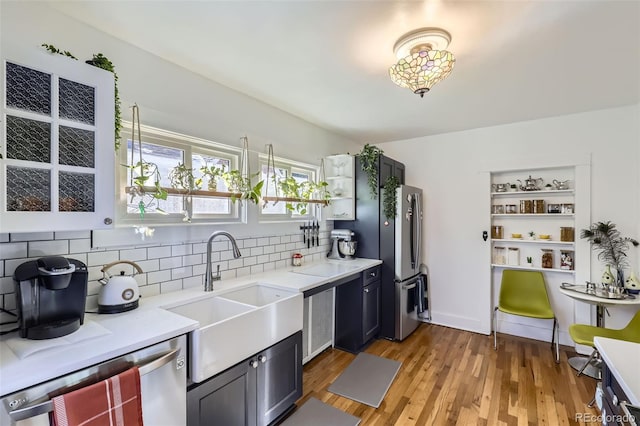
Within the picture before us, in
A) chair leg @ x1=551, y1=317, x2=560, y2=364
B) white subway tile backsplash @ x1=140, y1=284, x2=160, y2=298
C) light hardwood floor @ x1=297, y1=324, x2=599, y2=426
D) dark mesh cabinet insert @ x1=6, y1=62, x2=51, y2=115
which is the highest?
dark mesh cabinet insert @ x1=6, y1=62, x2=51, y2=115

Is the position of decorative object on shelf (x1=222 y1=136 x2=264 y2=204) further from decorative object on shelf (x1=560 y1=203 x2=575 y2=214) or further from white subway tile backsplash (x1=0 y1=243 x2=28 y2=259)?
decorative object on shelf (x1=560 y1=203 x2=575 y2=214)

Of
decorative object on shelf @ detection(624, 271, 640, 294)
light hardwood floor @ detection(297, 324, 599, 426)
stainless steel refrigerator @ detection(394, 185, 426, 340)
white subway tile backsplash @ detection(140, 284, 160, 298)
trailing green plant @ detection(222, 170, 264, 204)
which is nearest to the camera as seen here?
white subway tile backsplash @ detection(140, 284, 160, 298)

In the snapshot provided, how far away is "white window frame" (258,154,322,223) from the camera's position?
8.91 feet

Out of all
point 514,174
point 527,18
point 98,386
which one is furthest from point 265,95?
point 514,174

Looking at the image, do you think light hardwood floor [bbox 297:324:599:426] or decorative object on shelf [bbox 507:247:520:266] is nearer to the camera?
light hardwood floor [bbox 297:324:599:426]

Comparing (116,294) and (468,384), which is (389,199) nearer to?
(468,384)

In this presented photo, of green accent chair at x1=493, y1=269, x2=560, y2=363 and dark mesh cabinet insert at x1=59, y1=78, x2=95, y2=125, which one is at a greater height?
dark mesh cabinet insert at x1=59, y1=78, x2=95, y2=125

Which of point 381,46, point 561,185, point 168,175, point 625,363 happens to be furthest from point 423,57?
point 561,185

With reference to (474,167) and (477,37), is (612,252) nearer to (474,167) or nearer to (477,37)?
(474,167)

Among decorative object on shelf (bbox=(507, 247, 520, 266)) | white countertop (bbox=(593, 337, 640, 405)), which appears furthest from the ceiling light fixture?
decorative object on shelf (bbox=(507, 247, 520, 266))

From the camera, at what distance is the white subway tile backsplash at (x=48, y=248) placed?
143 cm

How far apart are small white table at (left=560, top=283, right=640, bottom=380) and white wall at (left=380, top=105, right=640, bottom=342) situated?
0.79 ft

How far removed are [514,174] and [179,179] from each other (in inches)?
144

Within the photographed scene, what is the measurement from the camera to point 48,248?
4.83 feet
